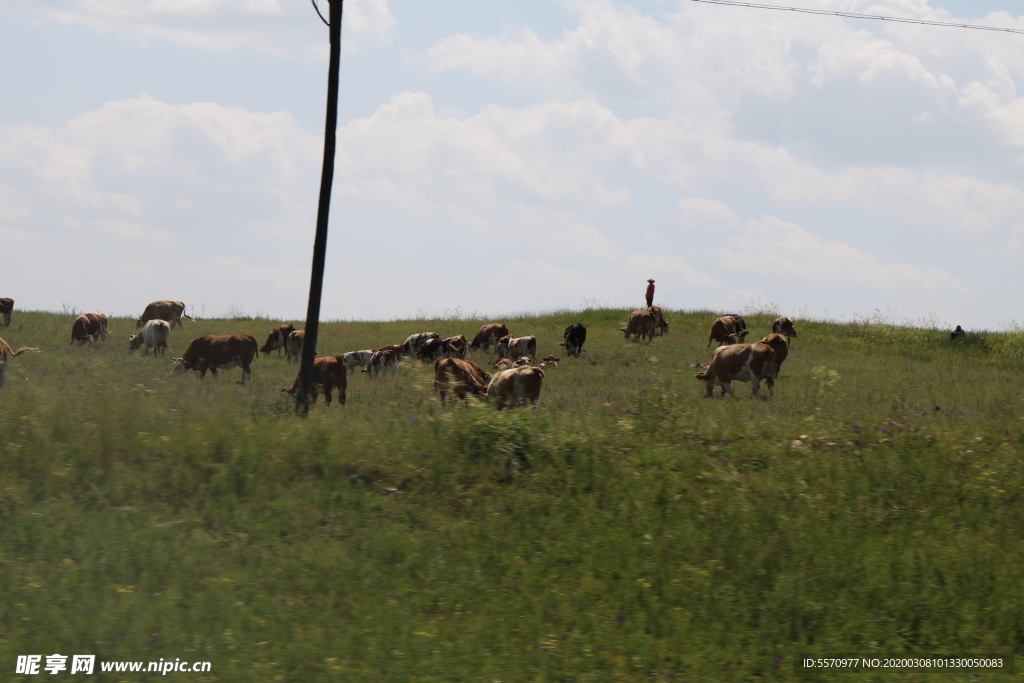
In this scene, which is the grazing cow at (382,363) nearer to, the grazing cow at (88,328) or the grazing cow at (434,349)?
the grazing cow at (434,349)

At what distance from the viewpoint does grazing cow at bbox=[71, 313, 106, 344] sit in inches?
1223

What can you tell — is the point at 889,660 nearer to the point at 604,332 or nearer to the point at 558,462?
the point at 558,462

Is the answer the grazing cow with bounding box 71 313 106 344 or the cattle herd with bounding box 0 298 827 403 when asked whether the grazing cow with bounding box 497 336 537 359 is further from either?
the grazing cow with bounding box 71 313 106 344

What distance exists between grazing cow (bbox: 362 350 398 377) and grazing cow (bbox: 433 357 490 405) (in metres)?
9.04

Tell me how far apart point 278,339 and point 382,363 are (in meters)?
6.75

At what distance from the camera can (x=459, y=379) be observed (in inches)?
663

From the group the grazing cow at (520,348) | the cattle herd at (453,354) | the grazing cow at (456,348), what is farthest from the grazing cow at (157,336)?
the grazing cow at (520,348)

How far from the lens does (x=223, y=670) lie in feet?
19.4

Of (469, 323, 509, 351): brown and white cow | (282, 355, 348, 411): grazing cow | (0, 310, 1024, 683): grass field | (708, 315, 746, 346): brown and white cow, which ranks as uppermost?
(708, 315, 746, 346): brown and white cow

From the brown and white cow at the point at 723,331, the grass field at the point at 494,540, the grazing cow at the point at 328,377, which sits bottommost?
the grass field at the point at 494,540

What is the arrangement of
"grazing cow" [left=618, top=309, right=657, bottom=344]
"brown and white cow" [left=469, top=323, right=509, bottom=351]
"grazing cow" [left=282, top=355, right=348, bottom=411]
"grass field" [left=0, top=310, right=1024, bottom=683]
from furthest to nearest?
"grazing cow" [left=618, top=309, right=657, bottom=344] < "brown and white cow" [left=469, top=323, right=509, bottom=351] < "grazing cow" [left=282, top=355, right=348, bottom=411] < "grass field" [left=0, top=310, right=1024, bottom=683]

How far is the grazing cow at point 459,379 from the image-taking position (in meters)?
16.1

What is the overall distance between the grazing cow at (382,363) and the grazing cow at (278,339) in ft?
18.8

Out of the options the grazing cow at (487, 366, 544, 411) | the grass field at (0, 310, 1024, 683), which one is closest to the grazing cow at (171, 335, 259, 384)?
the grazing cow at (487, 366, 544, 411)
